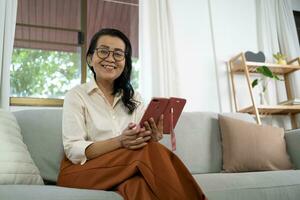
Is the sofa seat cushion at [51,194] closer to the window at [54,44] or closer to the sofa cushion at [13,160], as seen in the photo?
the sofa cushion at [13,160]

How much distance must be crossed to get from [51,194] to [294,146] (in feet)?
4.22

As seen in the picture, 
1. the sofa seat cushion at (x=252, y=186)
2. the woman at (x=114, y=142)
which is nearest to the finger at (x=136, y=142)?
the woman at (x=114, y=142)

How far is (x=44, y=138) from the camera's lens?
1356 mm

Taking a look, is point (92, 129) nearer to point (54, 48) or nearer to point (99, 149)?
point (99, 149)

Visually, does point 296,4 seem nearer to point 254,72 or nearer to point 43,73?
point 254,72

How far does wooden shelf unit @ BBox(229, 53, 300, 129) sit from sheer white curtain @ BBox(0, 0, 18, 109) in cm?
188

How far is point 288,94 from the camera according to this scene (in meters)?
2.96

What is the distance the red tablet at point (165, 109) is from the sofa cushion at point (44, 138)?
1.82 feet

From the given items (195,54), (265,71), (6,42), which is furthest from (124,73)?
(265,71)

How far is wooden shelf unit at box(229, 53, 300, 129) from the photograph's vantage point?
258cm

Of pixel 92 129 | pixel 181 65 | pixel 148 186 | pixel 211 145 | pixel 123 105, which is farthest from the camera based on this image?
pixel 181 65

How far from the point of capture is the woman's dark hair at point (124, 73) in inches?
48.8

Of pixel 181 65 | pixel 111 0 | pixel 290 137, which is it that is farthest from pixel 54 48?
pixel 290 137

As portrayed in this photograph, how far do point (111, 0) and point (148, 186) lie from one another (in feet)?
8.38
